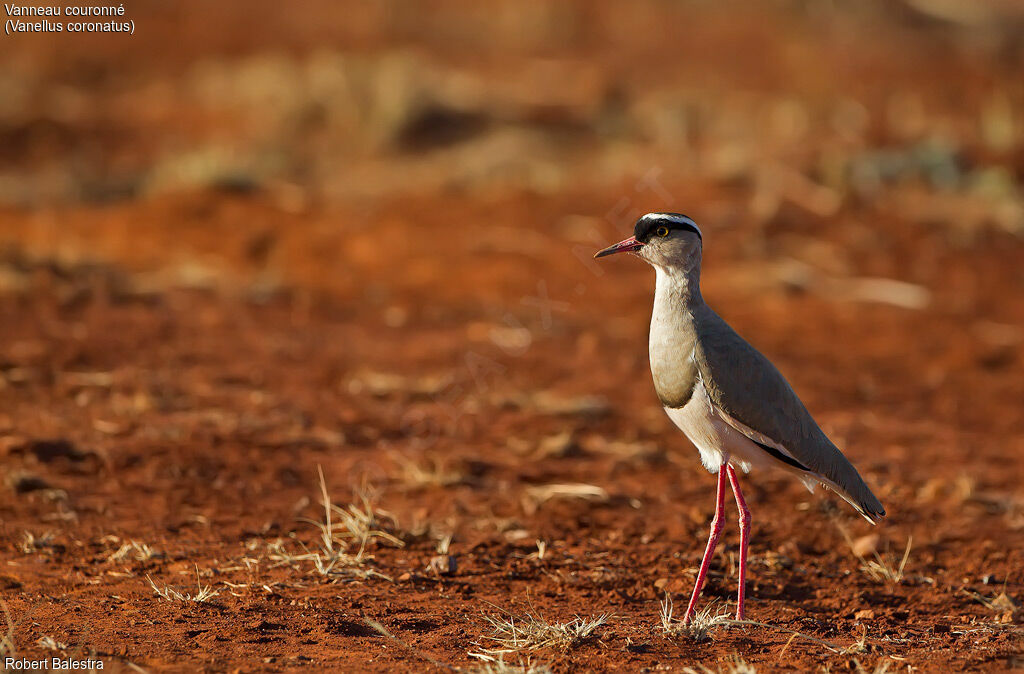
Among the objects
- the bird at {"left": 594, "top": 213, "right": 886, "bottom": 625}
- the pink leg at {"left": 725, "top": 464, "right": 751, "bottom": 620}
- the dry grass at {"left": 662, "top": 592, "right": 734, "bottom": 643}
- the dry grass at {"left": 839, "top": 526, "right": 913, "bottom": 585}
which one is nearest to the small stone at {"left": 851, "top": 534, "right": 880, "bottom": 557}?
the dry grass at {"left": 839, "top": 526, "right": 913, "bottom": 585}

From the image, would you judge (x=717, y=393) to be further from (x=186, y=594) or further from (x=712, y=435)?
(x=186, y=594)

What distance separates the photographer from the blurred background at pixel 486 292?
221 inches

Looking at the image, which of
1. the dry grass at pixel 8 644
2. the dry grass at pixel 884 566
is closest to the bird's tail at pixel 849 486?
the dry grass at pixel 884 566

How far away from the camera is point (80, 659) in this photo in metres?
3.67

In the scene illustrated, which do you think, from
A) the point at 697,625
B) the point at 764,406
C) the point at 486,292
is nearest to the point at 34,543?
the point at 697,625

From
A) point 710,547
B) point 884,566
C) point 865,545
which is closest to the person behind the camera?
point 710,547

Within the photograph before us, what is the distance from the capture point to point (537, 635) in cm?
400

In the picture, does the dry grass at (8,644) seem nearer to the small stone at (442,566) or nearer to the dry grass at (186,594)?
the dry grass at (186,594)

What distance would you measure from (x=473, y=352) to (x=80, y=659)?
5.42m

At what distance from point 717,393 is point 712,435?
0.63 ft

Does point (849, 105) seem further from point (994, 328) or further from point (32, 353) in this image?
point (32, 353)

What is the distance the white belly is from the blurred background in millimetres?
694

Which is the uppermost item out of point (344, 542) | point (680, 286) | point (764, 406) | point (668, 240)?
point (668, 240)

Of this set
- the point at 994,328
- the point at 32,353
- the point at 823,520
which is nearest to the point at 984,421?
the point at 994,328
